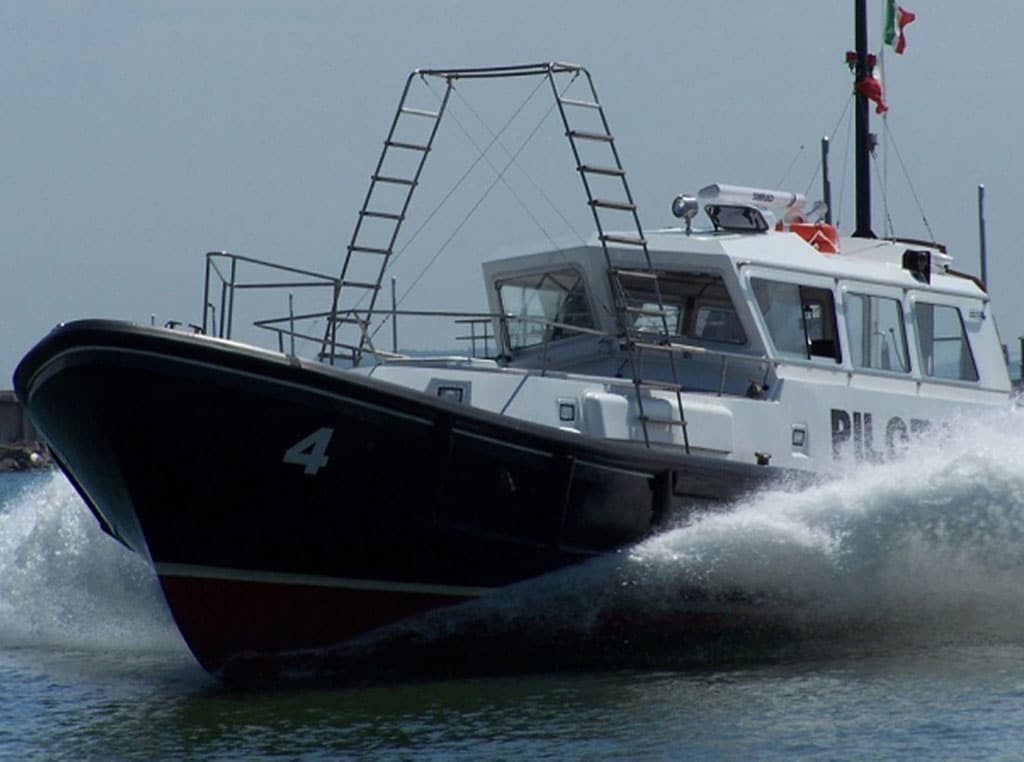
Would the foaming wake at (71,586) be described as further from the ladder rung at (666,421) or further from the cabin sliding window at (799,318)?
the cabin sliding window at (799,318)

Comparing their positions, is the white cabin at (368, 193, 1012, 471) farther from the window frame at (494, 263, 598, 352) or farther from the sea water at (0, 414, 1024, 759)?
the sea water at (0, 414, 1024, 759)

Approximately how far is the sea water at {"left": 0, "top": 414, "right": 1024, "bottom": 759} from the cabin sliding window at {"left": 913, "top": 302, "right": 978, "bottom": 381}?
802 millimetres

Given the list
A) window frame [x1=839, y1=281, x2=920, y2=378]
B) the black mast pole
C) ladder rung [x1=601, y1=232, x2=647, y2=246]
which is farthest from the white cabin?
the black mast pole

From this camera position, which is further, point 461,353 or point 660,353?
point 461,353

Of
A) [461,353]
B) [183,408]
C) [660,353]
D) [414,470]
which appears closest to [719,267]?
[660,353]

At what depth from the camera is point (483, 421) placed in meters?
12.7

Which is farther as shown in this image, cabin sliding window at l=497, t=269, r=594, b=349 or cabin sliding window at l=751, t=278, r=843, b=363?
cabin sliding window at l=497, t=269, r=594, b=349

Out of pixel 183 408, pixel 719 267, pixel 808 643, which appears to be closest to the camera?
pixel 183 408

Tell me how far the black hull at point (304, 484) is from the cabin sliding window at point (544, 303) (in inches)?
96.6

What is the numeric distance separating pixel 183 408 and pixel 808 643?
4.73m

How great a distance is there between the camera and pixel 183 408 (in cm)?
1220

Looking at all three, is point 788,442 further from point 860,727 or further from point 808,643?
point 860,727

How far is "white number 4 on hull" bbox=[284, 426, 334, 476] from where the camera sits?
12.4 metres

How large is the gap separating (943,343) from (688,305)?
242 centimetres
